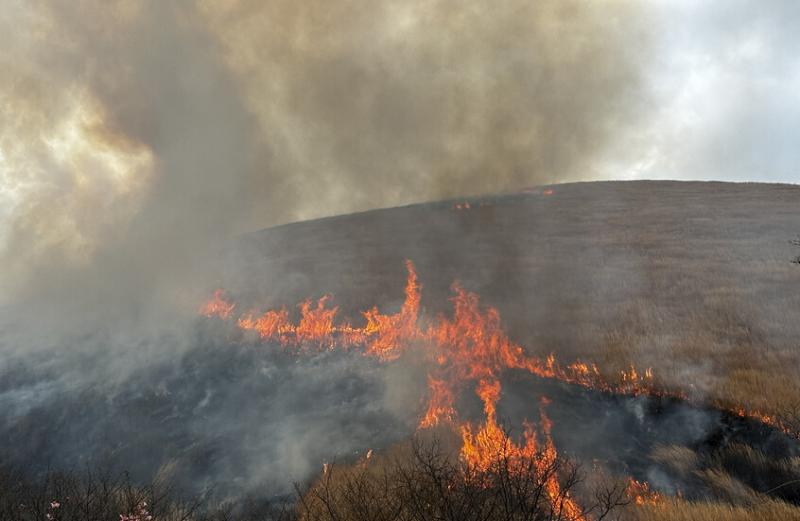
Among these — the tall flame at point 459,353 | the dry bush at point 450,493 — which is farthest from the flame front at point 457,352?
the dry bush at point 450,493

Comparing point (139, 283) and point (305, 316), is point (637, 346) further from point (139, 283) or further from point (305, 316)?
point (139, 283)

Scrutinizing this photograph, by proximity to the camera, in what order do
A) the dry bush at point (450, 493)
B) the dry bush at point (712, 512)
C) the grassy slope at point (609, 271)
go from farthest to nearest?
the grassy slope at point (609, 271) → the dry bush at point (450, 493) → the dry bush at point (712, 512)

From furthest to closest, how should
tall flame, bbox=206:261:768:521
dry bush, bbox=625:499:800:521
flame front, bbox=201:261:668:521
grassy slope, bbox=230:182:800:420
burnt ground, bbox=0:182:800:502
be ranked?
grassy slope, bbox=230:182:800:420 < flame front, bbox=201:261:668:521 < tall flame, bbox=206:261:768:521 < burnt ground, bbox=0:182:800:502 < dry bush, bbox=625:499:800:521

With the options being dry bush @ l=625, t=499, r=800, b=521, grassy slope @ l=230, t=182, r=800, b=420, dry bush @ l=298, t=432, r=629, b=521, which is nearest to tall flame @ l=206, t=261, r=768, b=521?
dry bush @ l=298, t=432, r=629, b=521

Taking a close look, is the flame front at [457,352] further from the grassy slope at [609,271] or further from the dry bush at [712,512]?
the dry bush at [712,512]

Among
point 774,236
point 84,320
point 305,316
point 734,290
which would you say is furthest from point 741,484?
point 84,320

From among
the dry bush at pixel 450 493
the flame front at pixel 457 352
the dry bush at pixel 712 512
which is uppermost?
the flame front at pixel 457 352

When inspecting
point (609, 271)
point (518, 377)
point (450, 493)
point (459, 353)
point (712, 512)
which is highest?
point (609, 271)

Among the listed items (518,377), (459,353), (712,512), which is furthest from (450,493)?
(459,353)

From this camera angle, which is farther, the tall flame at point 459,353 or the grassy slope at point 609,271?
the grassy slope at point 609,271

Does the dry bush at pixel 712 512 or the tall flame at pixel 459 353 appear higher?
the tall flame at pixel 459 353

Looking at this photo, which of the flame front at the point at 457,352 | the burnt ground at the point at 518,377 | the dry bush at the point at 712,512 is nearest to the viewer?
A: the dry bush at the point at 712,512

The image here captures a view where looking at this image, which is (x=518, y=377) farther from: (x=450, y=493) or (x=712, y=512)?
(x=712, y=512)

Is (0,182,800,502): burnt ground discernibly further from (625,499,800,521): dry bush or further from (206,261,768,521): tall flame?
(625,499,800,521): dry bush
